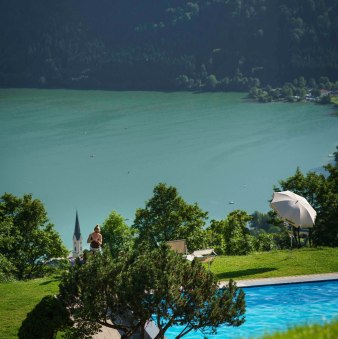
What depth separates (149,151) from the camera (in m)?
64.6

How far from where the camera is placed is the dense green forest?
115 m

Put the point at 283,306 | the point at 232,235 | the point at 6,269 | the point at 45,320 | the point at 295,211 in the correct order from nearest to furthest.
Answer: the point at 45,320
the point at 283,306
the point at 295,211
the point at 6,269
the point at 232,235

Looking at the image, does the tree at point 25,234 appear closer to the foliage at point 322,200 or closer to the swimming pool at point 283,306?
the foliage at point 322,200

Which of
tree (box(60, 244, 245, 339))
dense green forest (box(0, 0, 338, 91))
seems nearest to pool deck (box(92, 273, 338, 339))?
tree (box(60, 244, 245, 339))

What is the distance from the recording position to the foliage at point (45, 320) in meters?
7.25

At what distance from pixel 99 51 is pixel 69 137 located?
56955mm

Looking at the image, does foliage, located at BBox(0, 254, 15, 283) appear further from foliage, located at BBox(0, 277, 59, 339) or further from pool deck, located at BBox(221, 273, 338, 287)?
pool deck, located at BBox(221, 273, 338, 287)

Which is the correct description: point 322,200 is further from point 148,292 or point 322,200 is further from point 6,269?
point 148,292

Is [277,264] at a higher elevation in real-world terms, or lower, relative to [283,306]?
higher

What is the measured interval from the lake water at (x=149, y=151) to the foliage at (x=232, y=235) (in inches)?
754

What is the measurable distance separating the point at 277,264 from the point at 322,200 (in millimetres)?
3874

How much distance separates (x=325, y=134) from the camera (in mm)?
72562

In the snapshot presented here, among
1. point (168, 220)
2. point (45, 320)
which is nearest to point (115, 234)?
point (168, 220)

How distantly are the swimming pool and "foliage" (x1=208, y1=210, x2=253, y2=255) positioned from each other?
6080 mm
